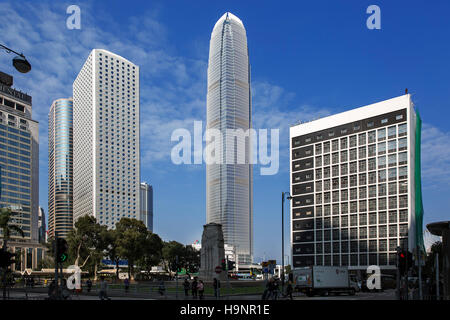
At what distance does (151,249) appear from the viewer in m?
82.8

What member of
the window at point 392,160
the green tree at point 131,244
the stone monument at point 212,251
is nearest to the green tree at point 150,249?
the green tree at point 131,244

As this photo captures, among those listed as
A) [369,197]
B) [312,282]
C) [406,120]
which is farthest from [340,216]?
[312,282]

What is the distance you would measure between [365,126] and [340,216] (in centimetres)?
→ 2135

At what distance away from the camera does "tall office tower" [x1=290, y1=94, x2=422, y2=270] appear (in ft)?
332

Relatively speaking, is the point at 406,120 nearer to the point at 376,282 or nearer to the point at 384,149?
the point at 384,149

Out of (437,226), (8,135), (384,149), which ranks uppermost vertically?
(8,135)

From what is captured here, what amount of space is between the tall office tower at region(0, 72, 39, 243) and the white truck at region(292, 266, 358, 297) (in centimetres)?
13411

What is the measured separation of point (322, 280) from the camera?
45.2m

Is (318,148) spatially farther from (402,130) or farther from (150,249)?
(150,249)

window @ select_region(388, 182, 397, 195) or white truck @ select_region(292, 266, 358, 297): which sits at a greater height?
window @ select_region(388, 182, 397, 195)

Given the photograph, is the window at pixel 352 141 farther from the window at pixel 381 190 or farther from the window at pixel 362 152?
the window at pixel 381 190

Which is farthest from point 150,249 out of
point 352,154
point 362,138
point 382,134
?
point 382,134

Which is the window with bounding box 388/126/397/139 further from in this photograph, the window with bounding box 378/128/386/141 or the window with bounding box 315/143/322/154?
the window with bounding box 315/143/322/154

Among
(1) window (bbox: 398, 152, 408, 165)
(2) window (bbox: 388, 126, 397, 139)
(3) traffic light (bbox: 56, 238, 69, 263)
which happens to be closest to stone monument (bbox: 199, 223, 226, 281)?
(3) traffic light (bbox: 56, 238, 69, 263)
